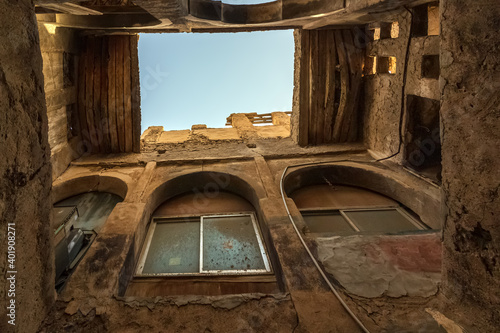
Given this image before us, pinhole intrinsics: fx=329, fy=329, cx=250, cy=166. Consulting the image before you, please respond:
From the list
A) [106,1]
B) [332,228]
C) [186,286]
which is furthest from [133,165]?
[332,228]

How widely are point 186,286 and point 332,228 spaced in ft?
8.36

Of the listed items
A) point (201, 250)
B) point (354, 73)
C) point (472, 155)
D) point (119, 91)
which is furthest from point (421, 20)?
point (119, 91)

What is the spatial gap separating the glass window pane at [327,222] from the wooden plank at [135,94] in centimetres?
445

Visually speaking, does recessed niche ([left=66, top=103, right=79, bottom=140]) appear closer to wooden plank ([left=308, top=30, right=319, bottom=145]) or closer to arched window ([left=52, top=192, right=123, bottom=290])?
arched window ([left=52, top=192, right=123, bottom=290])

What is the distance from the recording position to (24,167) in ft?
8.05

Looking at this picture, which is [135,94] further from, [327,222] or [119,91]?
[327,222]

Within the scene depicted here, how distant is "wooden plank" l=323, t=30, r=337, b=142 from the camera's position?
7.73 metres

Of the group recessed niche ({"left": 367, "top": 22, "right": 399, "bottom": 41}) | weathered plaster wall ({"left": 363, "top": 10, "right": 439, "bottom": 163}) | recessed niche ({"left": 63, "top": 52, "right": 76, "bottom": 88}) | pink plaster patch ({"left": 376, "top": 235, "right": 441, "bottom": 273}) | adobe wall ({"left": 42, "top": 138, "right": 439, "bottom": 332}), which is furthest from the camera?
recessed niche ({"left": 63, "top": 52, "right": 76, "bottom": 88})

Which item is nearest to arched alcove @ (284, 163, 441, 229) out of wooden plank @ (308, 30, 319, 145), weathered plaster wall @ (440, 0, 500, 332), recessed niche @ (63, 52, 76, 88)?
wooden plank @ (308, 30, 319, 145)

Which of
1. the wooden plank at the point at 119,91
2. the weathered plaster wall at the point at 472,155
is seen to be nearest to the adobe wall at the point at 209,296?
the weathered plaster wall at the point at 472,155

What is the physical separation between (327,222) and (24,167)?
444cm

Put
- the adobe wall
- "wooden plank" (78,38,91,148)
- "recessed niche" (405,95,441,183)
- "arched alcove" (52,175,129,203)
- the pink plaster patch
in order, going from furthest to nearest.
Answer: "wooden plank" (78,38,91,148) < "arched alcove" (52,175,129,203) < "recessed niche" (405,95,441,183) < the pink plaster patch < the adobe wall

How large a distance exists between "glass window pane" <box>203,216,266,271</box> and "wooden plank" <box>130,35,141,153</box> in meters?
3.25

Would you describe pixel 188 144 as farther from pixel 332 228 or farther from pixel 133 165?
pixel 332 228
